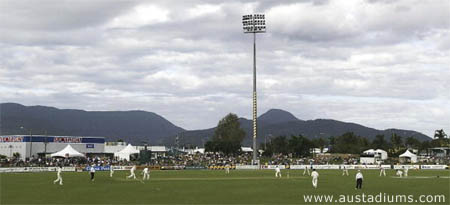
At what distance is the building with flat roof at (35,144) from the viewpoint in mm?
122925

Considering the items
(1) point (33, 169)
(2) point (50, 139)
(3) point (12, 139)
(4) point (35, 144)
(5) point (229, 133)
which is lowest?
(1) point (33, 169)

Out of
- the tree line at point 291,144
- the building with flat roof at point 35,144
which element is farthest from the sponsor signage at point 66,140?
the tree line at point 291,144

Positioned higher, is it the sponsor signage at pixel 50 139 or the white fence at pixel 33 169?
the sponsor signage at pixel 50 139

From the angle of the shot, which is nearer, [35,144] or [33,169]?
[33,169]

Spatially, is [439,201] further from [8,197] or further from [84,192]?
[8,197]

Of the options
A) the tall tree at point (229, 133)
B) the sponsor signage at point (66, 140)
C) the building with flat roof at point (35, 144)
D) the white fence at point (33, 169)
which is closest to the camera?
the white fence at point (33, 169)

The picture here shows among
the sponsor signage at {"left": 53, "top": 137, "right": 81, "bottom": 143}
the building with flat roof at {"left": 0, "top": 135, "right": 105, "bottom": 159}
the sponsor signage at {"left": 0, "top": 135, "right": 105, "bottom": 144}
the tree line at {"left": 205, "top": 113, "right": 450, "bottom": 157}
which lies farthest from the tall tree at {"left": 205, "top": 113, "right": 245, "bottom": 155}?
the sponsor signage at {"left": 53, "top": 137, "right": 81, "bottom": 143}

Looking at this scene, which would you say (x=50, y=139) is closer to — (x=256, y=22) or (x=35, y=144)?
(x=35, y=144)

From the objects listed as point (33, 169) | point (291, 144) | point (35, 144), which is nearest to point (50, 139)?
point (35, 144)

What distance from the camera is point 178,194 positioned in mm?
38375

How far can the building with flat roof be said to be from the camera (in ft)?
403

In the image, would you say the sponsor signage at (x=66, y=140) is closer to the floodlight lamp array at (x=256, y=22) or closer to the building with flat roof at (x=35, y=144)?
the building with flat roof at (x=35, y=144)

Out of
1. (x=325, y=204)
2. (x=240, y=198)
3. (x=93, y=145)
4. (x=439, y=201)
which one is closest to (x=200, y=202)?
(x=240, y=198)

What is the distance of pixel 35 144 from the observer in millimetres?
124500
